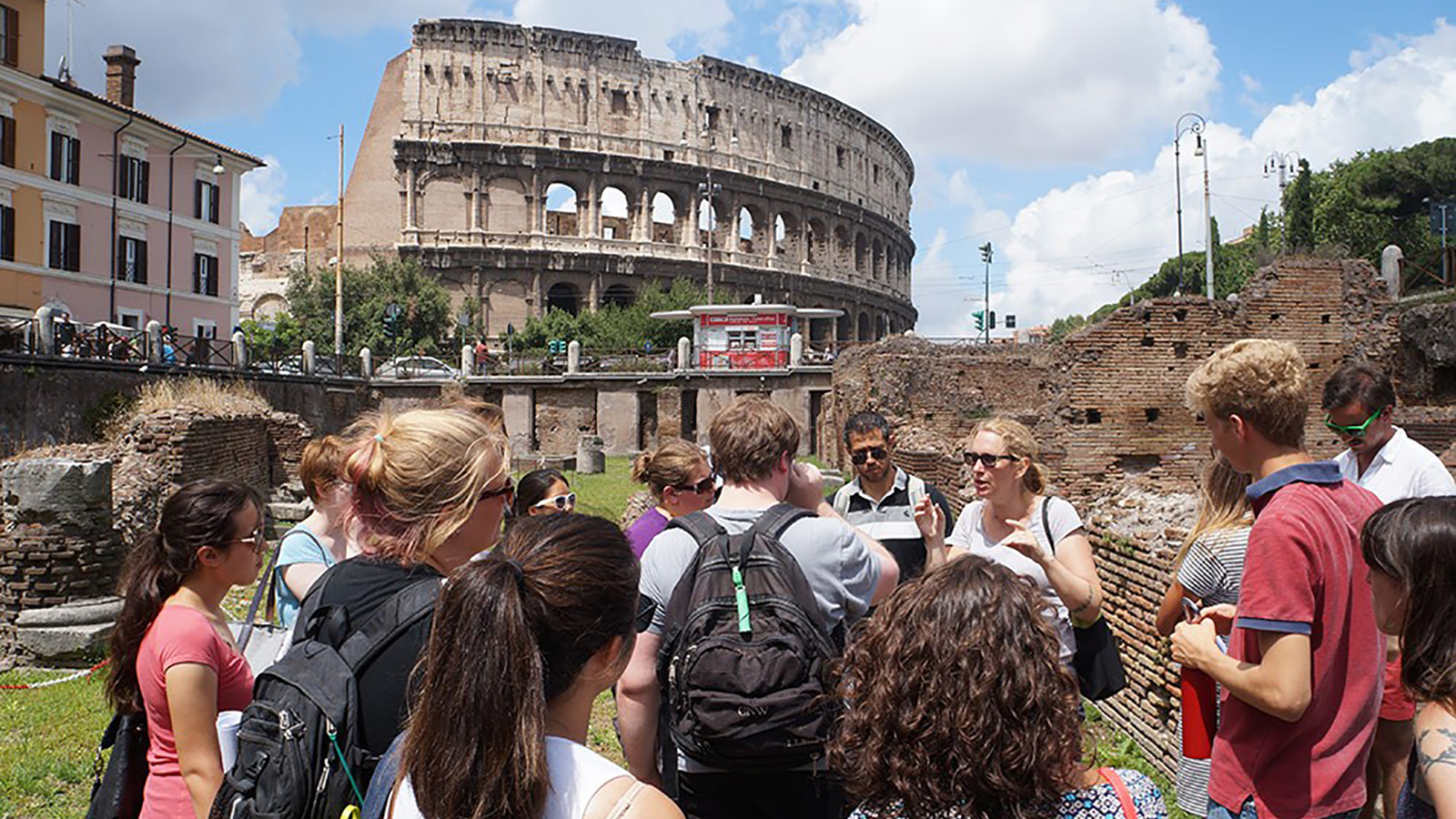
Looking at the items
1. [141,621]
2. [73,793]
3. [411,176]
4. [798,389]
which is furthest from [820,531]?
[411,176]

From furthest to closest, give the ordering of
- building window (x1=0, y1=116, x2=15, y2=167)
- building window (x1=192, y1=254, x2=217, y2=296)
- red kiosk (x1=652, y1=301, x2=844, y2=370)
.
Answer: building window (x1=192, y1=254, x2=217, y2=296) → red kiosk (x1=652, y1=301, x2=844, y2=370) → building window (x1=0, y1=116, x2=15, y2=167)

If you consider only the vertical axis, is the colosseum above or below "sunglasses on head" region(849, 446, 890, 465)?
above

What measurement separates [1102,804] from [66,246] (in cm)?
3812

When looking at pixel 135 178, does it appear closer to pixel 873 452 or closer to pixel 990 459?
pixel 873 452

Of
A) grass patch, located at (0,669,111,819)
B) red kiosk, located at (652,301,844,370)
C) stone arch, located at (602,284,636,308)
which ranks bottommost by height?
grass patch, located at (0,669,111,819)

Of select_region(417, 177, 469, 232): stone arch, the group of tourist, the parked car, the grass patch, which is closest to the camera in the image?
the group of tourist

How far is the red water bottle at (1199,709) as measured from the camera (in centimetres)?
308

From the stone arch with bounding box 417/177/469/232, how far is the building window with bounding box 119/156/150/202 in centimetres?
1384

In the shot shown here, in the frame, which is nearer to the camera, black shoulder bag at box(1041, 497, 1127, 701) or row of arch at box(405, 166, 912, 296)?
black shoulder bag at box(1041, 497, 1127, 701)

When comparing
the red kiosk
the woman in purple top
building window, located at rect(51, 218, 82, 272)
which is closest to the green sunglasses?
the woman in purple top

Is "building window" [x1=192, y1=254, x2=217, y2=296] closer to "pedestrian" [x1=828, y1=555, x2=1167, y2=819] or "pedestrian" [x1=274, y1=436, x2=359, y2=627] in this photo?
"pedestrian" [x1=274, y1=436, x2=359, y2=627]

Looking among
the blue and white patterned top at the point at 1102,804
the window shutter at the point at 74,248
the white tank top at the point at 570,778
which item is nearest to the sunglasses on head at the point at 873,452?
the blue and white patterned top at the point at 1102,804

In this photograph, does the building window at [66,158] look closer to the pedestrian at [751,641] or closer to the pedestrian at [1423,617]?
the pedestrian at [751,641]

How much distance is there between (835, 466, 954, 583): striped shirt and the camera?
16.0 feet
